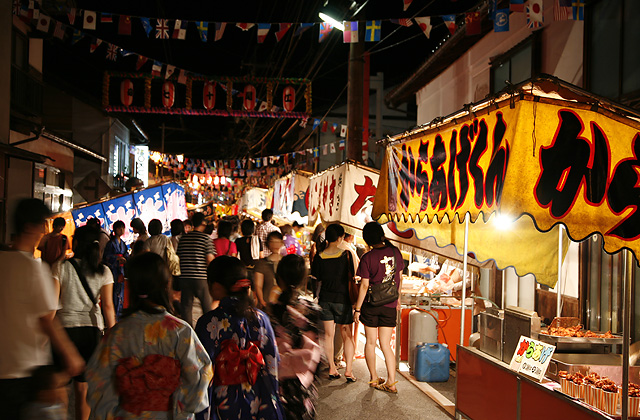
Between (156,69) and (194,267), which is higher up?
(156,69)

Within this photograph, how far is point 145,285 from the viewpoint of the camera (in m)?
3.32

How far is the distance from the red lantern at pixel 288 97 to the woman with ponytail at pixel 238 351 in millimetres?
16438

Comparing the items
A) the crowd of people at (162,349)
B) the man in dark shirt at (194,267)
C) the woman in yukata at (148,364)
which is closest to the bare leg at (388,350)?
the man in dark shirt at (194,267)

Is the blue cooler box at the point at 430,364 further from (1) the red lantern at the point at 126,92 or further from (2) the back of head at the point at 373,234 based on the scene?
(1) the red lantern at the point at 126,92

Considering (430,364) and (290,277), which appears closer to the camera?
(290,277)

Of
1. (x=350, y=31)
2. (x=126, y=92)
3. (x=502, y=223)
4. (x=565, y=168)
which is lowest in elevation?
(x=502, y=223)

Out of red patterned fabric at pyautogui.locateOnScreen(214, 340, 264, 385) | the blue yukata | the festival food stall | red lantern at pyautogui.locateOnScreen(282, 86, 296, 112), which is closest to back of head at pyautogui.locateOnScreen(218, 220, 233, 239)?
the blue yukata

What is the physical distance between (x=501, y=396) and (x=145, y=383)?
4.24 meters

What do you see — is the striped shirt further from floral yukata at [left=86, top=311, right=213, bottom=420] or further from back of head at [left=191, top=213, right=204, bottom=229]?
floral yukata at [left=86, top=311, right=213, bottom=420]

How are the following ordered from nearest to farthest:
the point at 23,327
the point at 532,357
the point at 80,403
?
the point at 23,327, the point at 532,357, the point at 80,403

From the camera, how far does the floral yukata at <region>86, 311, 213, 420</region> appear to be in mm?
3141

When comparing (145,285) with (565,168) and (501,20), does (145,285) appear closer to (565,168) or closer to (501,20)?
(565,168)

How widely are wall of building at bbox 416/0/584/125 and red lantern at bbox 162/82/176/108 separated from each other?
9456 millimetres

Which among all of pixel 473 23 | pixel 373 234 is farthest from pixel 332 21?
pixel 373 234
